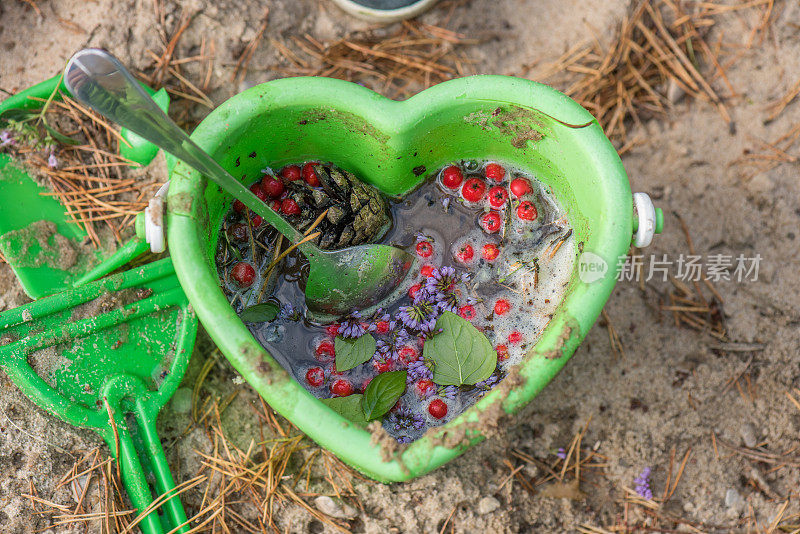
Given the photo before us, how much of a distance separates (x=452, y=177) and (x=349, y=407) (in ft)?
2.32

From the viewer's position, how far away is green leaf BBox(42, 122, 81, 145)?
1887 millimetres

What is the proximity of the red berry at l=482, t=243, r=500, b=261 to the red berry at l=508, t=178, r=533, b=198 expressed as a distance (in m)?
0.16

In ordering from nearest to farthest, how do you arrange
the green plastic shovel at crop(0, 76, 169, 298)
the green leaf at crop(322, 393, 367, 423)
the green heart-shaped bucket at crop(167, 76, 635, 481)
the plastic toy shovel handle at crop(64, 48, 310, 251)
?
the plastic toy shovel handle at crop(64, 48, 310, 251) → the green heart-shaped bucket at crop(167, 76, 635, 481) → the green leaf at crop(322, 393, 367, 423) → the green plastic shovel at crop(0, 76, 169, 298)

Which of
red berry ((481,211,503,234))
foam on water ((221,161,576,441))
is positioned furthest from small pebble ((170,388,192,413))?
red berry ((481,211,503,234))

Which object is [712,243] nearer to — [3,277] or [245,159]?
[245,159]

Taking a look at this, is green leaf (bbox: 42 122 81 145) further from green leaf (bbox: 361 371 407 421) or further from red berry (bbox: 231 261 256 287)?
green leaf (bbox: 361 371 407 421)

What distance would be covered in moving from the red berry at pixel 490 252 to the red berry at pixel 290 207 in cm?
54

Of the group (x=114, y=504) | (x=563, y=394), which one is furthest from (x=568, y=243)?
(x=114, y=504)

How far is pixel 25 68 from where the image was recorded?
2.01 meters

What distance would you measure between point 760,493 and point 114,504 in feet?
6.42

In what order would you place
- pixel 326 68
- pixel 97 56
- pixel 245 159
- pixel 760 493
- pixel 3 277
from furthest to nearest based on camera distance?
pixel 326 68, pixel 760 493, pixel 3 277, pixel 245 159, pixel 97 56

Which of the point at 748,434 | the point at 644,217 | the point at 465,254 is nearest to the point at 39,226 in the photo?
the point at 465,254

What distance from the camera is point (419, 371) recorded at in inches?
66.1

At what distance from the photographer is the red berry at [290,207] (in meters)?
1.74
